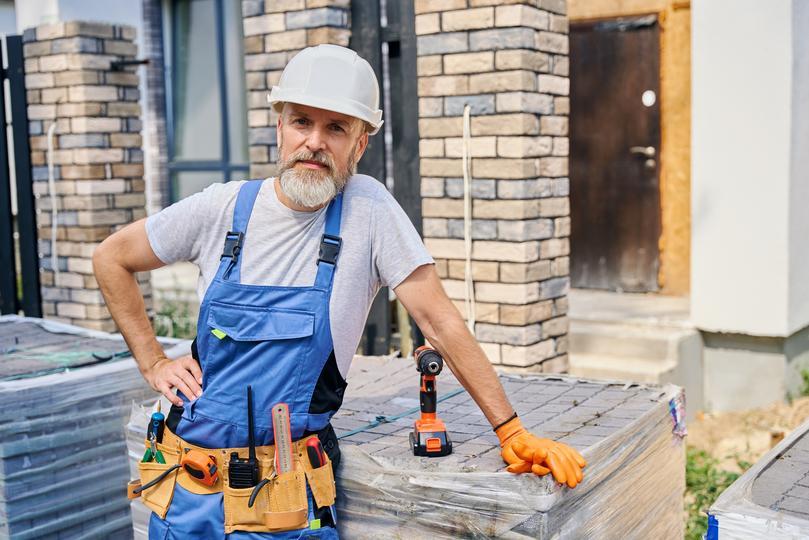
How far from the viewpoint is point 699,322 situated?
5.91 meters

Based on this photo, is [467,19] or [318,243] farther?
[467,19]

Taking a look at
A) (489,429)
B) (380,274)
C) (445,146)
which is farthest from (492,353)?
(380,274)

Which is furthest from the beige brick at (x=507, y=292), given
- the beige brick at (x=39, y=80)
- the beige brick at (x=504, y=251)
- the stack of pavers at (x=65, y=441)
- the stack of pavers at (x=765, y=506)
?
the beige brick at (x=39, y=80)

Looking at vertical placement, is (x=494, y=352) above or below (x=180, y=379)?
below

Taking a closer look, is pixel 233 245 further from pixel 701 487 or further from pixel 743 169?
pixel 743 169

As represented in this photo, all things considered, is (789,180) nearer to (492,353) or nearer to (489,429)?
(492,353)

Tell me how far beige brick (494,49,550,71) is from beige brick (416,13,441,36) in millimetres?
355

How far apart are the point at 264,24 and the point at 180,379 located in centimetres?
290

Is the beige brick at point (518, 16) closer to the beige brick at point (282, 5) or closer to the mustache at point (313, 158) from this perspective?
the beige brick at point (282, 5)

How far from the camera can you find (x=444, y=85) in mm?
4602

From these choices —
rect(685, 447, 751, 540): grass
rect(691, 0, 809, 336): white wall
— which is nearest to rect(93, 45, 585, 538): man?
rect(685, 447, 751, 540): grass

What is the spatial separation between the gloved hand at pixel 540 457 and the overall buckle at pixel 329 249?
604 millimetres

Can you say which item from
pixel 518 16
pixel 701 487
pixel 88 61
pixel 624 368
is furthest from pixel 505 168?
pixel 88 61

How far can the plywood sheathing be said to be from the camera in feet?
22.6
